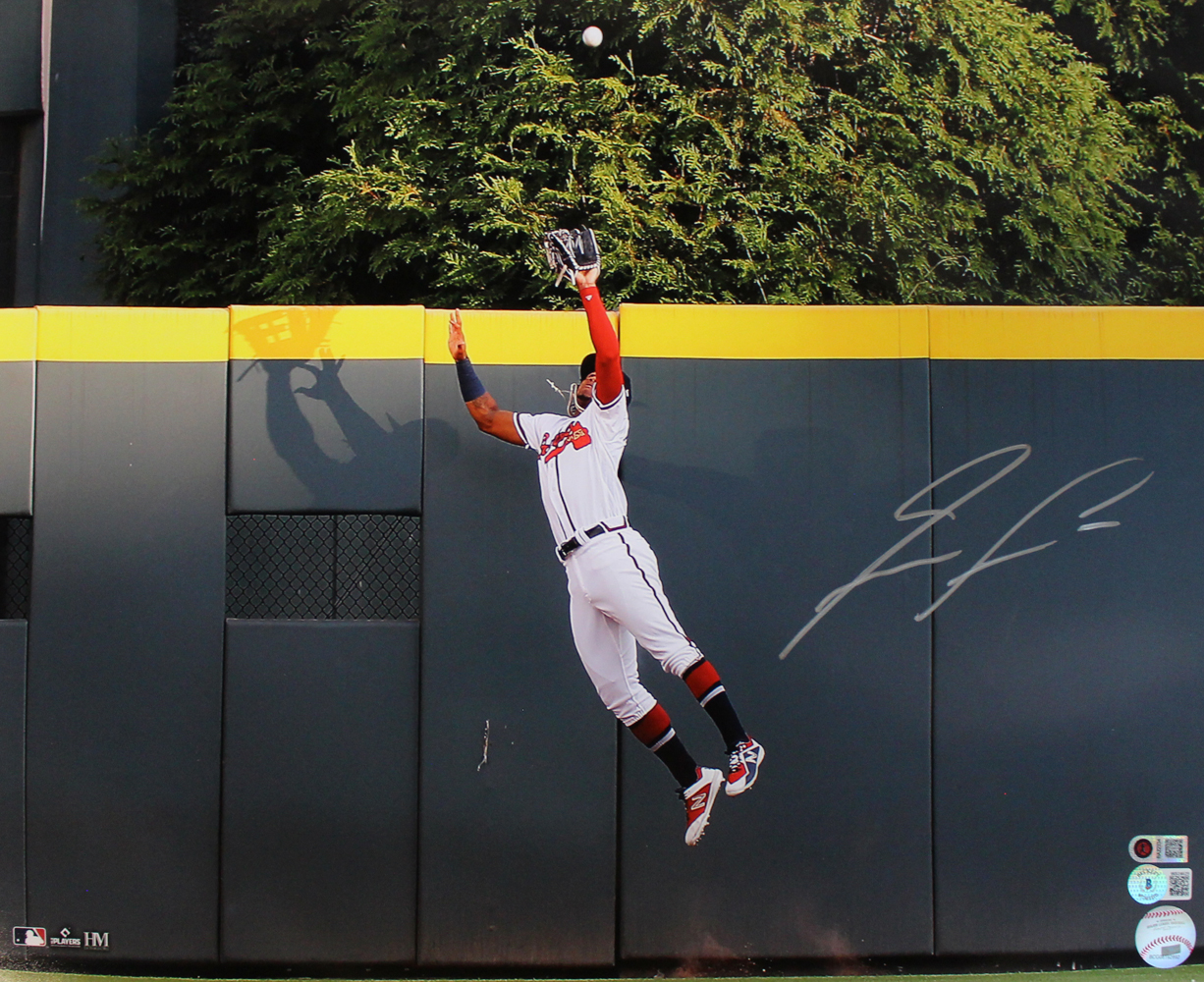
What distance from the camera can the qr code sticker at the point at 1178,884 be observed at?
392cm

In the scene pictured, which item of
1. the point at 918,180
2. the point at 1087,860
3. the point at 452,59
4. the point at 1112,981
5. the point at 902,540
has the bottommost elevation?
the point at 1112,981

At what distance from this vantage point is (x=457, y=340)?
3.81 m

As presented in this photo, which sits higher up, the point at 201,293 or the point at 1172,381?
the point at 201,293

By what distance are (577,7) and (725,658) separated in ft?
13.9

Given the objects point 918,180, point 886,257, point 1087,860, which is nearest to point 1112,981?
point 1087,860

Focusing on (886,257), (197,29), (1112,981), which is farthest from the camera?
(197,29)

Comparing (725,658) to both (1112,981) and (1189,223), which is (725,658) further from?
(1189,223)

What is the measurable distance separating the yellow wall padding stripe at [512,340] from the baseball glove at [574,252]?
0.23m

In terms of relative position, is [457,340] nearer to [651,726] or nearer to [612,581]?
[612,581]

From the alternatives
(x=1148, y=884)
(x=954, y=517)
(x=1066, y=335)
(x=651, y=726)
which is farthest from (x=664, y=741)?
(x=1066, y=335)

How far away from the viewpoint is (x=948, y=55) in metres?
6.48

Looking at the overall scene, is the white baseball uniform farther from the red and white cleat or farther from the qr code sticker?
the qr code sticker

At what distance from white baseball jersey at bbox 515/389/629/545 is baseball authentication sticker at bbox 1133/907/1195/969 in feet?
8.03

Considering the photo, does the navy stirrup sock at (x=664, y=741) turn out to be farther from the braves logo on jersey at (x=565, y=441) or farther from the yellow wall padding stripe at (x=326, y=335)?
the yellow wall padding stripe at (x=326, y=335)
